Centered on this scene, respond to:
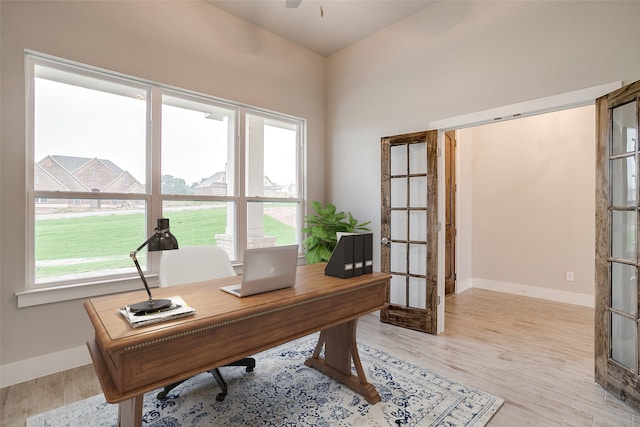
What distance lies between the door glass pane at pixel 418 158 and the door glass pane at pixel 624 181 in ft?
5.06

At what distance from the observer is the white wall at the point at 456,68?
2.46m

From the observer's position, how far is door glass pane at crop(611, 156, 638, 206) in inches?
84.2

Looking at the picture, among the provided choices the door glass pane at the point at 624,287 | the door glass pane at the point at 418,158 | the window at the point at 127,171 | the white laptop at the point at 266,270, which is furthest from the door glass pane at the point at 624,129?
the window at the point at 127,171

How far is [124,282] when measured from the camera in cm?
288

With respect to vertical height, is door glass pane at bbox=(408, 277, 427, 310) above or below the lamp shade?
below

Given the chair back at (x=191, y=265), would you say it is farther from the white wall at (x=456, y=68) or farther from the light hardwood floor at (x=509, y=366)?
the white wall at (x=456, y=68)

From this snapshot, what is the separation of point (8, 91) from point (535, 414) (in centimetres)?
438

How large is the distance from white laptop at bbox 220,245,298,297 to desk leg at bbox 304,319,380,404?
0.70 m

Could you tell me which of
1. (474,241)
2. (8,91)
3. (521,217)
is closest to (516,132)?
(521,217)

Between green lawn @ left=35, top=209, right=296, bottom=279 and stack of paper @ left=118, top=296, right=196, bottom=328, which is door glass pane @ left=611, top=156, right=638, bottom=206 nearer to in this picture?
stack of paper @ left=118, top=296, right=196, bottom=328


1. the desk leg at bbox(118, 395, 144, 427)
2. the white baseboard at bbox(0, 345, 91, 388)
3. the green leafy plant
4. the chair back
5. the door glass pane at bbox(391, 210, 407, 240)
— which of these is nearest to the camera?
the desk leg at bbox(118, 395, 144, 427)

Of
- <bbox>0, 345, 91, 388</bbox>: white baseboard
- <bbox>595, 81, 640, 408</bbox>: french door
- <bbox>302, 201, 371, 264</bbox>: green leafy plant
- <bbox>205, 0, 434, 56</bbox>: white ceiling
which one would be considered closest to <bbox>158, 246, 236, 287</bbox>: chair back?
<bbox>0, 345, 91, 388</bbox>: white baseboard

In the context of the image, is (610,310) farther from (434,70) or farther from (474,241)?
(474,241)

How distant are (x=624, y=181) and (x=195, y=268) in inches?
125
